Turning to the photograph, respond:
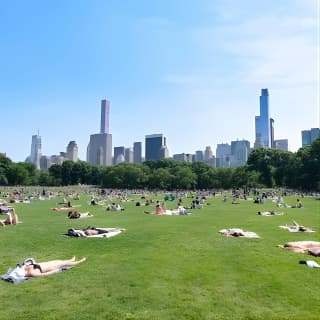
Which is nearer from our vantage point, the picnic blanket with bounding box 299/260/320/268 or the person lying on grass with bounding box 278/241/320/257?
the picnic blanket with bounding box 299/260/320/268

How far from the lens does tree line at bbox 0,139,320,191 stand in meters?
96.1

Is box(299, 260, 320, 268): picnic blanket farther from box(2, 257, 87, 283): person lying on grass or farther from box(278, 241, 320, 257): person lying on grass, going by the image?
box(2, 257, 87, 283): person lying on grass

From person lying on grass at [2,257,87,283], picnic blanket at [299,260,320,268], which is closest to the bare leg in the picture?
person lying on grass at [2,257,87,283]

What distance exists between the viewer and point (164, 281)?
11078 millimetres

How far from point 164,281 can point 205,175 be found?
348ft

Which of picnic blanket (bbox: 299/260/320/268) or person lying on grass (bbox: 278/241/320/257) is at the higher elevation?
person lying on grass (bbox: 278/241/320/257)

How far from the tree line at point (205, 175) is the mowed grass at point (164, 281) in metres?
79.7

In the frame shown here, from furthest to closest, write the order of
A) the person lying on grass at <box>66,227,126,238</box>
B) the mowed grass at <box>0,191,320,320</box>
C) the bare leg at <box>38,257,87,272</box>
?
the person lying on grass at <box>66,227,126,238</box> → the bare leg at <box>38,257,87,272</box> → the mowed grass at <box>0,191,320,320</box>

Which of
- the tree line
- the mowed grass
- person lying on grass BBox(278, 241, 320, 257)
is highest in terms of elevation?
the tree line

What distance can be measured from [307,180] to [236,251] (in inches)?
3268

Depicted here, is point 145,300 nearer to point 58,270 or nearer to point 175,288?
point 175,288

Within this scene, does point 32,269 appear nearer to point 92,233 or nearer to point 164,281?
point 164,281

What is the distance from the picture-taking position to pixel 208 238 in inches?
730

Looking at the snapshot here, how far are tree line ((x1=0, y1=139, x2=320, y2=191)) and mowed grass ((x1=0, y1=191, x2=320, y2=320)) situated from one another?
79737 millimetres
